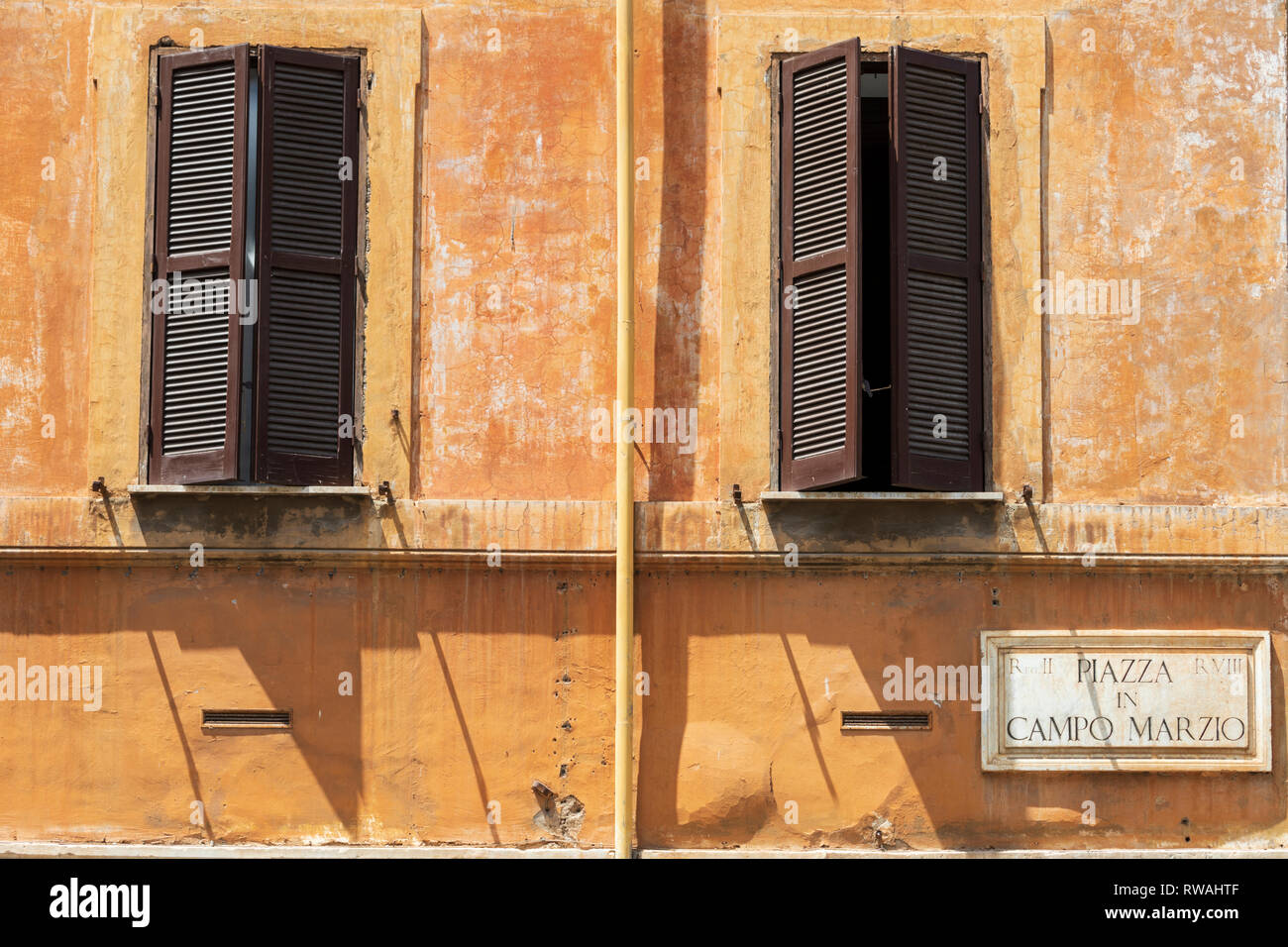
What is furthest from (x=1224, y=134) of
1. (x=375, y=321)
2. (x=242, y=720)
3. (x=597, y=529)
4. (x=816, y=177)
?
(x=242, y=720)

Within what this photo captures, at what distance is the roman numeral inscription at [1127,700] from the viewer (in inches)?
399

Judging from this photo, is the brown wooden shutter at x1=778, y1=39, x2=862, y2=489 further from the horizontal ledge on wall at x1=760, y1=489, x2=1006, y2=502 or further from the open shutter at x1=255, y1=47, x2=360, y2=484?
the open shutter at x1=255, y1=47, x2=360, y2=484

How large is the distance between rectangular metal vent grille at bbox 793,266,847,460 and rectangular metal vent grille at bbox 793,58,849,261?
221 mm

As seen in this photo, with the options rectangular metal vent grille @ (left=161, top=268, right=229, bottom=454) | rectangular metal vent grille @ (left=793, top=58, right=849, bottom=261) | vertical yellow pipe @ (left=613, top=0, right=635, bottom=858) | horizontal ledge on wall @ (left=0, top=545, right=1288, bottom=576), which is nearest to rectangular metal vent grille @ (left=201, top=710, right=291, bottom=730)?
horizontal ledge on wall @ (left=0, top=545, right=1288, bottom=576)

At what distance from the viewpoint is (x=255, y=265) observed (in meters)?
10.3

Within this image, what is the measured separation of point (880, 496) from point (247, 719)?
150 inches

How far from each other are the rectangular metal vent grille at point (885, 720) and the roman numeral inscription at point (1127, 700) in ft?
1.25

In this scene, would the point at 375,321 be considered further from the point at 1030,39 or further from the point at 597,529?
the point at 1030,39

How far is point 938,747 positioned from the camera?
33.5 feet

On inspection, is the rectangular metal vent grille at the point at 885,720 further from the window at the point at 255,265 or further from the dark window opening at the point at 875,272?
the window at the point at 255,265

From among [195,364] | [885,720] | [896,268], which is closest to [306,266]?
[195,364]

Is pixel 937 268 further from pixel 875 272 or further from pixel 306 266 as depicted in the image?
pixel 306 266

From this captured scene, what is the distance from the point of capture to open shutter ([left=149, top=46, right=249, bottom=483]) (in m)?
10.2

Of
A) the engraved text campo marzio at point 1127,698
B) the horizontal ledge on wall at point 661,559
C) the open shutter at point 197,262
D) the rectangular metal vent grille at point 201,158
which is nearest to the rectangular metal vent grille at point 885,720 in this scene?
the engraved text campo marzio at point 1127,698
